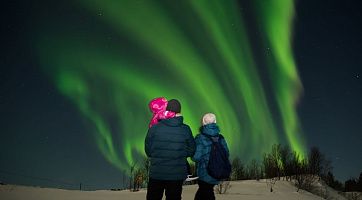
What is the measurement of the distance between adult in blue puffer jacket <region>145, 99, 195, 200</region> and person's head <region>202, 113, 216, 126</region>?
2.59 ft

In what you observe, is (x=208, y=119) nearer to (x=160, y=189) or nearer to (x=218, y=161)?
(x=218, y=161)

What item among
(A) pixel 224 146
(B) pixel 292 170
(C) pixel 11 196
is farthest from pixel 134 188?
(B) pixel 292 170

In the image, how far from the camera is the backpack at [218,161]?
7336mm

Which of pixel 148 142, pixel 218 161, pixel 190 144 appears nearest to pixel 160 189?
pixel 148 142

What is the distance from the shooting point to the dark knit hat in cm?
691

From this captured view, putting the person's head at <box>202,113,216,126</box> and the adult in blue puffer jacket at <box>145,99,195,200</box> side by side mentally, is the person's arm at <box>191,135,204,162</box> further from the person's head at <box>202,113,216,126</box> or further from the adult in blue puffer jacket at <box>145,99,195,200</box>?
the adult in blue puffer jacket at <box>145,99,195,200</box>

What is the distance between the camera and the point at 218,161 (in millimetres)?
7410

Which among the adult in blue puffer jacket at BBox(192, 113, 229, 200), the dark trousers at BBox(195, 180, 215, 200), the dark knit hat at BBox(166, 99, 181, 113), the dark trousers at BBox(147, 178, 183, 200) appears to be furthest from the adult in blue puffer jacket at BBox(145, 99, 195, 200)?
the dark trousers at BBox(195, 180, 215, 200)

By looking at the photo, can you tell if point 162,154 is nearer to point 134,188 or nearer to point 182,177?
point 182,177

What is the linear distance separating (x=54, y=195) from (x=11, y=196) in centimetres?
160

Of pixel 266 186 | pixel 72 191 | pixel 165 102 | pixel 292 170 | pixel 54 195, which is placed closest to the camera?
pixel 165 102

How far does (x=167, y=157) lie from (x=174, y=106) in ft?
2.75

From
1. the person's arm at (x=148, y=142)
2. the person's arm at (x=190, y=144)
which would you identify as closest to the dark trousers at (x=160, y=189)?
the person's arm at (x=148, y=142)

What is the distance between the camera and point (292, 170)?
32.1 metres
